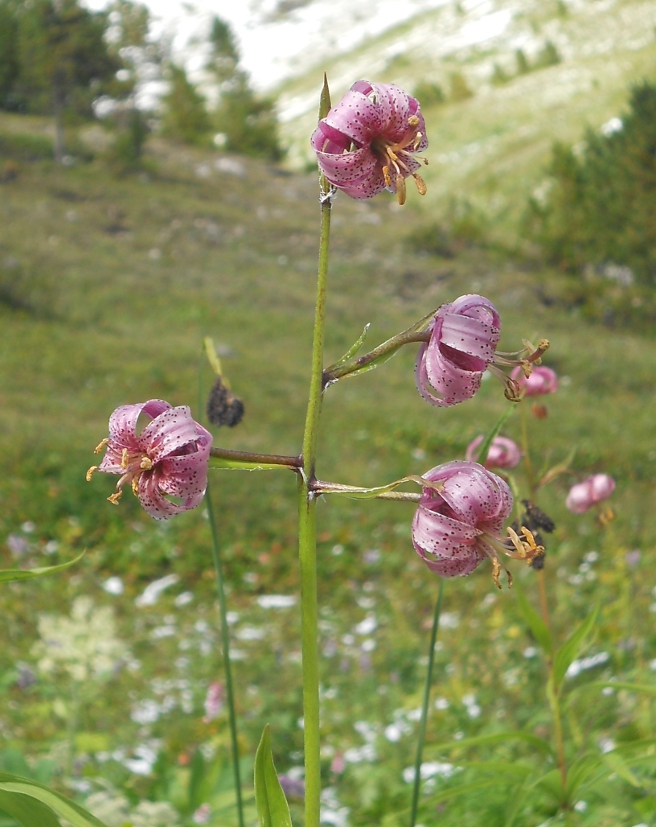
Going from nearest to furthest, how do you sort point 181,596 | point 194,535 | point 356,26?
1. point 181,596
2. point 194,535
3. point 356,26

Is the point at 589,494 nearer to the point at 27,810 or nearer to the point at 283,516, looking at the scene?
the point at 27,810

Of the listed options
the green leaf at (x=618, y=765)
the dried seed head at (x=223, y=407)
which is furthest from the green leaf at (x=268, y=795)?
the dried seed head at (x=223, y=407)

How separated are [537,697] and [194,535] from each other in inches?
125

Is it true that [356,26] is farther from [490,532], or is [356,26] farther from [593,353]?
[490,532]

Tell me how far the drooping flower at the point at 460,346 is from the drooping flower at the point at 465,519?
0.08m

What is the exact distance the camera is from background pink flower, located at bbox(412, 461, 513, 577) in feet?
2.51

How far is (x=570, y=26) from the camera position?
35.3 meters

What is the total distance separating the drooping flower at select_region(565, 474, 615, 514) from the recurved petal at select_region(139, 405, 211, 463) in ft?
3.52

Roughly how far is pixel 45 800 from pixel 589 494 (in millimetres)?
1230

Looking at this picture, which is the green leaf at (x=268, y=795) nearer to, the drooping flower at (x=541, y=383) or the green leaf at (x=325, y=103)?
the green leaf at (x=325, y=103)

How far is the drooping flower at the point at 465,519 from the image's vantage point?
763mm

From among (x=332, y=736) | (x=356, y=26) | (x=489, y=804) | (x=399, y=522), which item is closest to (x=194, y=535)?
(x=399, y=522)

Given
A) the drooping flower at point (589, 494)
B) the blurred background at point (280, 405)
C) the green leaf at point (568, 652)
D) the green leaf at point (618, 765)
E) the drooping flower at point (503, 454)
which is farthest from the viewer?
the blurred background at point (280, 405)

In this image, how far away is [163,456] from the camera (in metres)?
0.77
